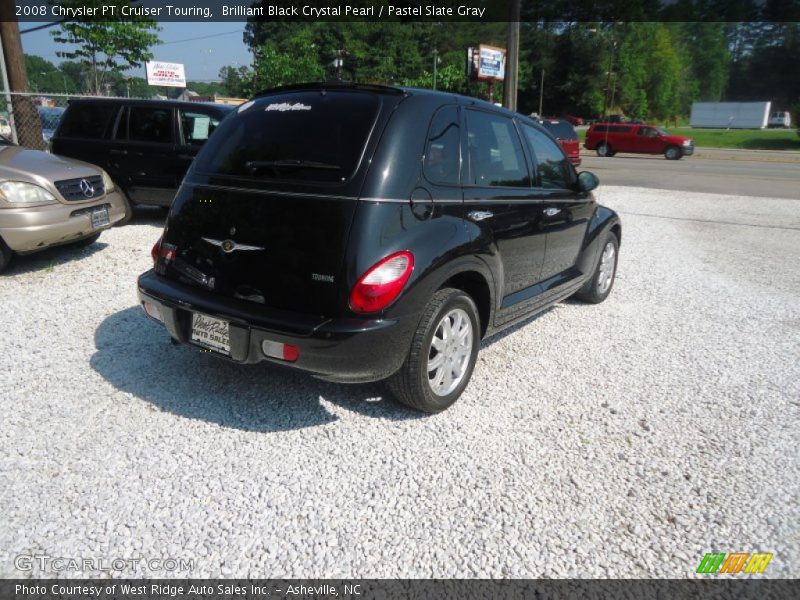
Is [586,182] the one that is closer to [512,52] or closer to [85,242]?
[85,242]

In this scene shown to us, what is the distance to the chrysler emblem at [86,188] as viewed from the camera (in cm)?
601

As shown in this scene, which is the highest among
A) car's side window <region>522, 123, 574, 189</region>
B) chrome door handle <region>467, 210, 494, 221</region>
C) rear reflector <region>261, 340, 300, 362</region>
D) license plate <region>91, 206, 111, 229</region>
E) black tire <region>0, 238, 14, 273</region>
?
car's side window <region>522, 123, 574, 189</region>

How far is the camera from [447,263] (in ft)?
9.96

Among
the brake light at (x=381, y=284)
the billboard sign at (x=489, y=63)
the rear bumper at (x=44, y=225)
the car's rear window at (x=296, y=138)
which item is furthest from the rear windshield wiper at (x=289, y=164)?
the billboard sign at (x=489, y=63)

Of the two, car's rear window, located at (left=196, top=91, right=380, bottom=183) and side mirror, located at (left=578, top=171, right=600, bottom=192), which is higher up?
car's rear window, located at (left=196, top=91, right=380, bottom=183)

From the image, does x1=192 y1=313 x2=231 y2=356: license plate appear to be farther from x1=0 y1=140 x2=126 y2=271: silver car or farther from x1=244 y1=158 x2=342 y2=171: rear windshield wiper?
x1=0 y1=140 x2=126 y2=271: silver car

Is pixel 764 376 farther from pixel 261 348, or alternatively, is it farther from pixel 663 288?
pixel 261 348

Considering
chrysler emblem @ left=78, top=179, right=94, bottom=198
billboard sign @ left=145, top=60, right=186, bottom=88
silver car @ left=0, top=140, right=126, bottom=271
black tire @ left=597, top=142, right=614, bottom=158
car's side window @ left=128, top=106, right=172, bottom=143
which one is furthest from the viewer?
billboard sign @ left=145, top=60, right=186, bottom=88

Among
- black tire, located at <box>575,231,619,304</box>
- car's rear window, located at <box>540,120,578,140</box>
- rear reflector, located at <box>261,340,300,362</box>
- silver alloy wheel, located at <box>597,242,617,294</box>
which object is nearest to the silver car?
rear reflector, located at <box>261,340,300,362</box>

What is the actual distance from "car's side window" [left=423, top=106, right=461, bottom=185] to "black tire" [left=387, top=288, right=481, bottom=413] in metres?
0.63

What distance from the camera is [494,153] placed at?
3.64 m

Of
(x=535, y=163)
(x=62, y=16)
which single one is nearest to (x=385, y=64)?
(x=62, y=16)

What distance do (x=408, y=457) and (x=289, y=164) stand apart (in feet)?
5.39

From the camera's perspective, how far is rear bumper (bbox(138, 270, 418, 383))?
2719 millimetres
